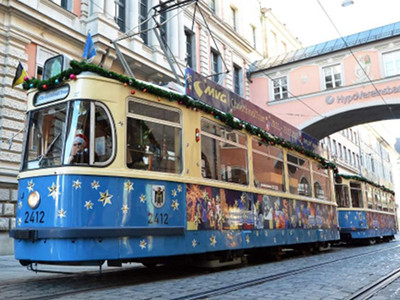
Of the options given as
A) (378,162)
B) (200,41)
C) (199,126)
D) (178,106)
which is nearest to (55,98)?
(178,106)

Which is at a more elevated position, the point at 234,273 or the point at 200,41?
the point at 200,41

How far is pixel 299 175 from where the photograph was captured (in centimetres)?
1069

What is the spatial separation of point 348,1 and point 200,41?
8.56 m

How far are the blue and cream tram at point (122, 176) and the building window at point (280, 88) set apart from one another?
19.6 meters

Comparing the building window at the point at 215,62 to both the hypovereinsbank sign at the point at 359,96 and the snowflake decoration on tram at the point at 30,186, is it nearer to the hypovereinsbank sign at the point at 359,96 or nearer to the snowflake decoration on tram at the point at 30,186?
the hypovereinsbank sign at the point at 359,96

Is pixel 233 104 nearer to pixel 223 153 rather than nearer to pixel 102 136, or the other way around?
pixel 223 153

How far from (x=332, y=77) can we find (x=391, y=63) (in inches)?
129

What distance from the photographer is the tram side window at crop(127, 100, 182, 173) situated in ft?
19.7

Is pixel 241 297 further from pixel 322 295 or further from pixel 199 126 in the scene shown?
pixel 199 126

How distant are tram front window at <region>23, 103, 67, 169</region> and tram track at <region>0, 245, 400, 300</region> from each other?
5.27 ft

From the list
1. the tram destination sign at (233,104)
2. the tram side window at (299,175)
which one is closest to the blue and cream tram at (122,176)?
the tram destination sign at (233,104)

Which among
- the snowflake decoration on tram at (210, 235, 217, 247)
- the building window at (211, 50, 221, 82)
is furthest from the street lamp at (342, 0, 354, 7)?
the snowflake decoration on tram at (210, 235, 217, 247)

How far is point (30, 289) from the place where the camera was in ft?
17.4

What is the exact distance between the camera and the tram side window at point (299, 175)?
1017cm
